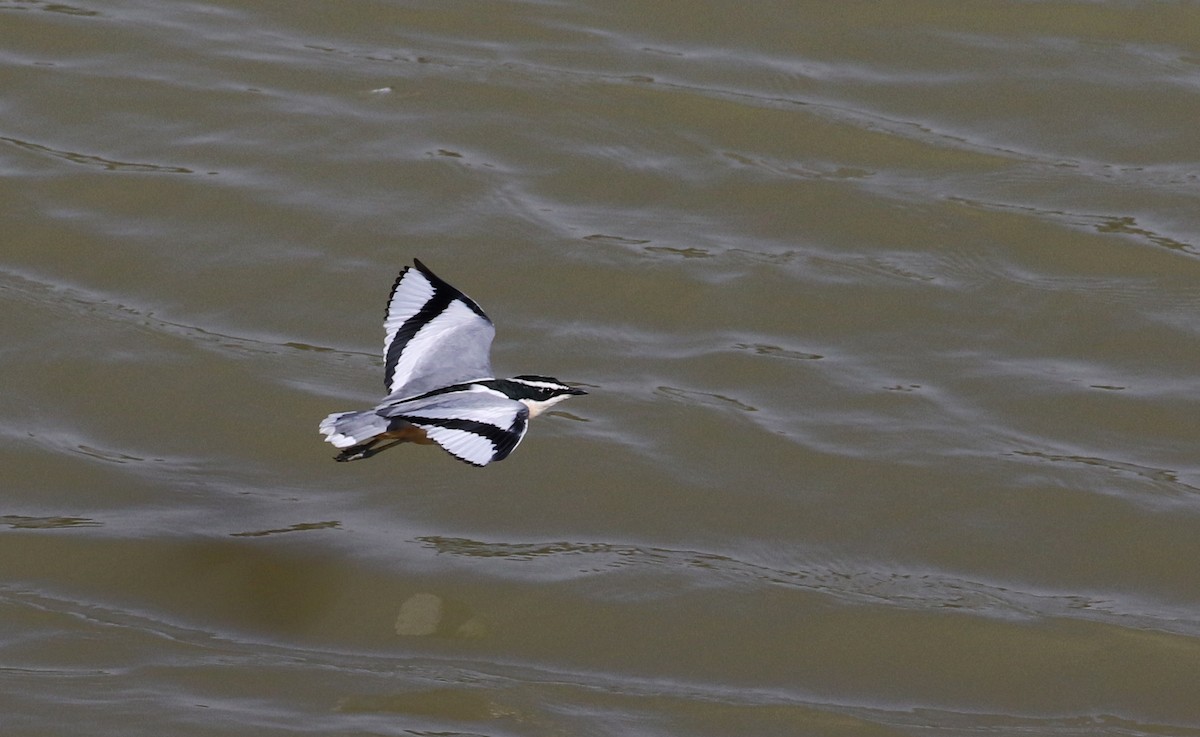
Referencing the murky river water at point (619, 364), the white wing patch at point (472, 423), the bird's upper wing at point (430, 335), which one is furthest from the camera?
the bird's upper wing at point (430, 335)

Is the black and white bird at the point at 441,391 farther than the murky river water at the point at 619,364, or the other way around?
the murky river water at the point at 619,364

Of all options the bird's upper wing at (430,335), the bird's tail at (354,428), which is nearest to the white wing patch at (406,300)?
the bird's upper wing at (430,335)

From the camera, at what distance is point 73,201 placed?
32.8ft

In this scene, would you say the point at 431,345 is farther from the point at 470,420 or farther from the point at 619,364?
the point at 619,364

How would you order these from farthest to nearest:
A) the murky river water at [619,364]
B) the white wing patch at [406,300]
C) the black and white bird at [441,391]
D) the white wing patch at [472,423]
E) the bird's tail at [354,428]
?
the white wing patch at [406,300] → the murky river water at [619,364] → the bird's tail at [354,428] → the black and white bird at [441,391] → the white wing patch at [472,423]

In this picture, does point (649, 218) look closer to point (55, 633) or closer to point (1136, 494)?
point (1136, 494)

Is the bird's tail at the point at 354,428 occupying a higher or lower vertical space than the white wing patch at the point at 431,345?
lower

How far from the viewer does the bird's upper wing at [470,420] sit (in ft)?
21.1

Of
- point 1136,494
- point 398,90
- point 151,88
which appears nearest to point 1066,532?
point 1136,494

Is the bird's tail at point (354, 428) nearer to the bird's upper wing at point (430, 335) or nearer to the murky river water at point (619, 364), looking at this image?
the bird's upper wing at point (430, 335)

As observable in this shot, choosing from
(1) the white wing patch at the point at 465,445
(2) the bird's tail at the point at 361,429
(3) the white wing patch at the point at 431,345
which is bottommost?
(2) the bird's tail at the point at 361,429

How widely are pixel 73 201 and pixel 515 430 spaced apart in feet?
14.8

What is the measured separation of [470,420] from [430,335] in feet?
4.30

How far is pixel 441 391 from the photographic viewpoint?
288 inches
